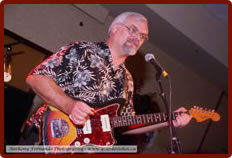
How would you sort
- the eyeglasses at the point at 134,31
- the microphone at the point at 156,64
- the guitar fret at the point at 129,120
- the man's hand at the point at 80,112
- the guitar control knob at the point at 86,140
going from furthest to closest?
the eyeglasses at the point at 134,31, the guitar fret at the point at 129,120, the guitar control knob at the point at 86,140, the microphone at the point at 156,64, the man's hand at the point at 80,112

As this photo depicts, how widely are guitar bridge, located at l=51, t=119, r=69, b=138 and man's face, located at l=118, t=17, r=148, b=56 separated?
2.45 ft

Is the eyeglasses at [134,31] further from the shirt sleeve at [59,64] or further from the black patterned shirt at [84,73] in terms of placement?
the shirt sleeve at [59,64]

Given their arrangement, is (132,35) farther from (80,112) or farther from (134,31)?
(80,112)

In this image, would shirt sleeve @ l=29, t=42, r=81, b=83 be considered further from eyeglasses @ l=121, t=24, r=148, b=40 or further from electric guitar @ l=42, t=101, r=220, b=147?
eyeglasses @ l=121, t=24, r=148, b=40

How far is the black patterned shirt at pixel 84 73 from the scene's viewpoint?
206cm

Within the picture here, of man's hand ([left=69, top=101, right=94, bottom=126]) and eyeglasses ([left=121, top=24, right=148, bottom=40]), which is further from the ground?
eyeglasses ([left=121, top=24, right=148, bottom=40])

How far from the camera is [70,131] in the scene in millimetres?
1964

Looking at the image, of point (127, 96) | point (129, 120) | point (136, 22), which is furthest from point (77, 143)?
point (136, 22)

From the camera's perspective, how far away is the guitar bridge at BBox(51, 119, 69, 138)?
6.40ft

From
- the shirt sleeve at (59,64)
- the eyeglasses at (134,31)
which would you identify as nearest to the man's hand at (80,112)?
Answer: the shirt sleeve at (59,64)

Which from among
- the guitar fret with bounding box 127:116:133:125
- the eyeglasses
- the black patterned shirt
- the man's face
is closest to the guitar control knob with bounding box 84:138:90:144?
the black patterned shirt

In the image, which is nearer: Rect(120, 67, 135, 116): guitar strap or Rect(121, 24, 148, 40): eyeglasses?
Rect(120, 67, 135, 116): guitar strap

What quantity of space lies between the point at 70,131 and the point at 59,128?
2.7 inches

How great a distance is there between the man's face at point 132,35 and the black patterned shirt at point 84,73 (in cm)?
17
